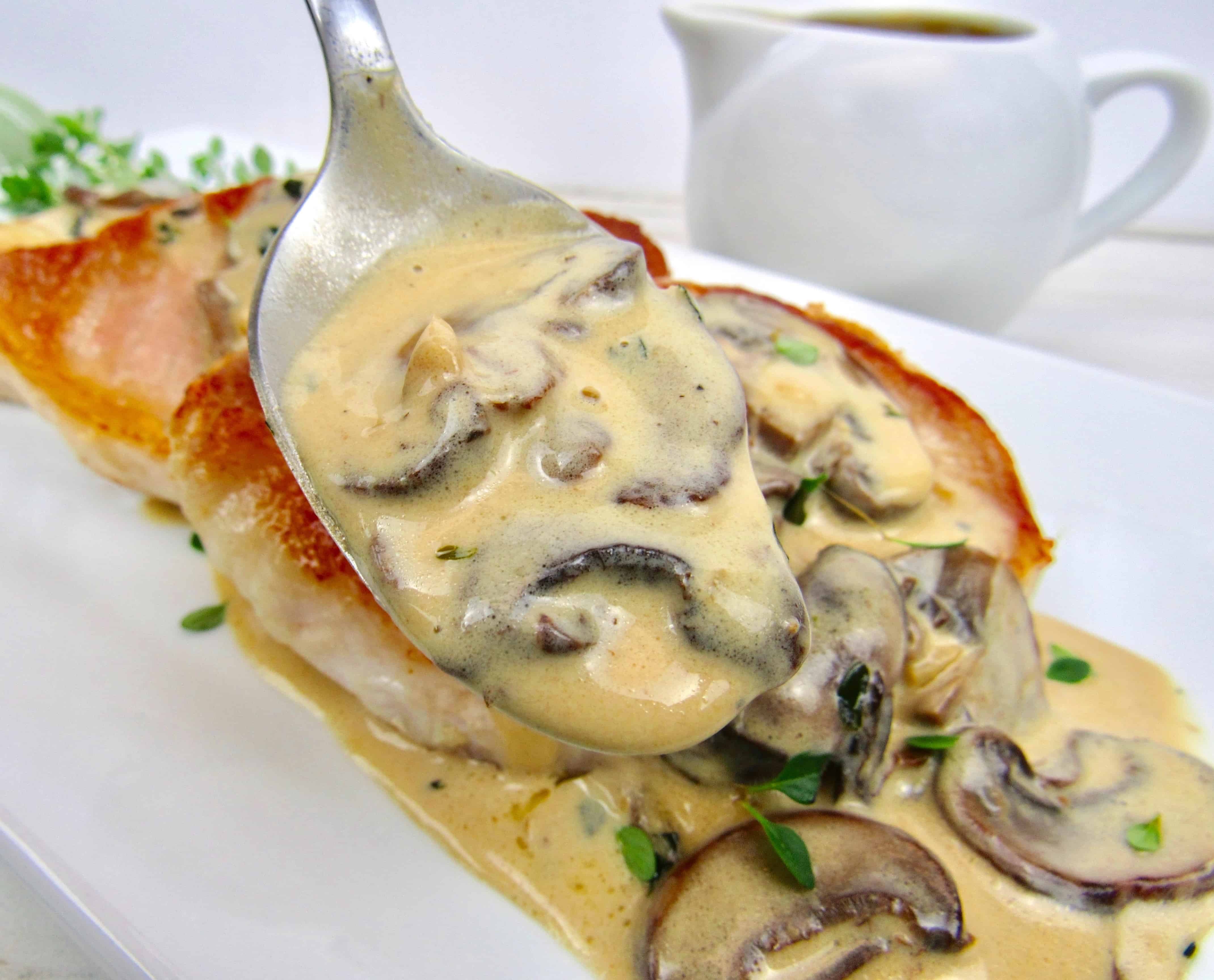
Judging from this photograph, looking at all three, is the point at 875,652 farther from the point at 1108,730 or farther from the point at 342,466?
the point at 342,466

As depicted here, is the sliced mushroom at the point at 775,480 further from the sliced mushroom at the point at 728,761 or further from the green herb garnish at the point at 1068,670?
the green herb garnish at the point at 1068,670

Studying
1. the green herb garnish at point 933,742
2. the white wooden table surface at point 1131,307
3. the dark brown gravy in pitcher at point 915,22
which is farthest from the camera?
the white wooden table surface at point 1131,307

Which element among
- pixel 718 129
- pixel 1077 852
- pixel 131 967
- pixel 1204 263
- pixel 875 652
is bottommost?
pixel 1204 263

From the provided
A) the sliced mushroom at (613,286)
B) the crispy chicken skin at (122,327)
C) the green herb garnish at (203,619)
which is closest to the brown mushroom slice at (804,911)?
the sliced mushroom at (613,286)

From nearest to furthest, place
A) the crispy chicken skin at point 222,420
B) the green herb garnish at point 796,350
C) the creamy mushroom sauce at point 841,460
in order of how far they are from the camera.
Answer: the crispy chicken skin at point 222,420 < the creamy mushroom sauce at point 841,460 < the green herb garnish at point 796,350

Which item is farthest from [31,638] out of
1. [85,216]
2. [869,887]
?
[869,887]

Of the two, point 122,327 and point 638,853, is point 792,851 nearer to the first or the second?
point 638,853
